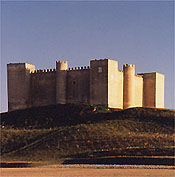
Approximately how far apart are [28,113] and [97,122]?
29.7ft

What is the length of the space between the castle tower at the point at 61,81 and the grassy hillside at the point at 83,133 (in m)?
1.48

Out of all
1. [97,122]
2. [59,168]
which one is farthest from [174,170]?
[97,122]

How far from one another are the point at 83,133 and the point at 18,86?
15.6 metres

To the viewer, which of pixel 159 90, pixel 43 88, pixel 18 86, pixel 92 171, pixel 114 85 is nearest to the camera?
pixel 92 171

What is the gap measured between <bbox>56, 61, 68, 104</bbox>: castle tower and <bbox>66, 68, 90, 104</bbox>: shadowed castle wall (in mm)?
510

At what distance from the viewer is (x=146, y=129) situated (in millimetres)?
30000

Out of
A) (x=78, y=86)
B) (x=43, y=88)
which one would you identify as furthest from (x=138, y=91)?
(x=43, y=88)

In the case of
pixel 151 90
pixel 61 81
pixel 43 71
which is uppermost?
pixel 43 71

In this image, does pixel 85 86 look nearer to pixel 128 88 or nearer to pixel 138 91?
pixel 128 88

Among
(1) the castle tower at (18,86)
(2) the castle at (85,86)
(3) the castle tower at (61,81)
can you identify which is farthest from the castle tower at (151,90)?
(1) the castle tower at (18,86)

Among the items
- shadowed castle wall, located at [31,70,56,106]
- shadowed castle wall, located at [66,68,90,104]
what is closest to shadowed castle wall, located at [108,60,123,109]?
shadowed castle wall, located at [66,68,90,104]

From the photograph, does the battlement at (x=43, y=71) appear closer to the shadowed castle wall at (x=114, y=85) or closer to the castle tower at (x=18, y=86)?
the castle tower at (x=18, y=86)

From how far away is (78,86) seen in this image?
38.8m

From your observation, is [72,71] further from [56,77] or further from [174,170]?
[174,170]
